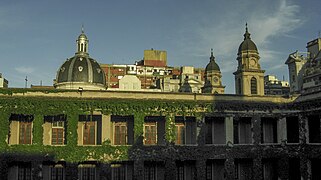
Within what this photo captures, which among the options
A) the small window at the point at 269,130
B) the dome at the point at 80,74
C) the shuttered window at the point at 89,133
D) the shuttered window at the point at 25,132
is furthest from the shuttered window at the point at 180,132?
the dome at the point at 80,74

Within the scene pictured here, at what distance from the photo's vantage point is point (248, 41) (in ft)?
179

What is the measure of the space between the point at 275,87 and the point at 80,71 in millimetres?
61202

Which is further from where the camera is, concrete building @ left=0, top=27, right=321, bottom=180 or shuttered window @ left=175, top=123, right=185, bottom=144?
shuttered window @ left=175, top=123, right=185, bottom=144

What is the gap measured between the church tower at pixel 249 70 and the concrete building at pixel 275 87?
4266 centimetres

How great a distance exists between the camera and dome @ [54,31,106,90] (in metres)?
49.5

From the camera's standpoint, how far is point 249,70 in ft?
178

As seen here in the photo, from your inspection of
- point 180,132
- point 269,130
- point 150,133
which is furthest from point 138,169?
point 269,130

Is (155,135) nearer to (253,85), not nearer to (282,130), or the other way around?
(282,130)

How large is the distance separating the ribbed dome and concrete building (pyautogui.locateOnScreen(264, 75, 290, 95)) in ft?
187

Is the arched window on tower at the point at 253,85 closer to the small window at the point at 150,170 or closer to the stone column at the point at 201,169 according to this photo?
the stone column at the point at 201,169

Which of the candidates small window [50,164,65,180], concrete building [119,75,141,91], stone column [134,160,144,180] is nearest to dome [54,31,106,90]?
concrete building [119,75,141,91]

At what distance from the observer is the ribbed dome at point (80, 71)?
49.8m

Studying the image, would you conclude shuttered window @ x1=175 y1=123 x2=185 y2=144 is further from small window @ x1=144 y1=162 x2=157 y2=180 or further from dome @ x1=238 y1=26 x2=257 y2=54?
dome @ x1=238 y1=26 x2=257 y2=54

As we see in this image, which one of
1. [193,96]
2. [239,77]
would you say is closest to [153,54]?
[239,77]
